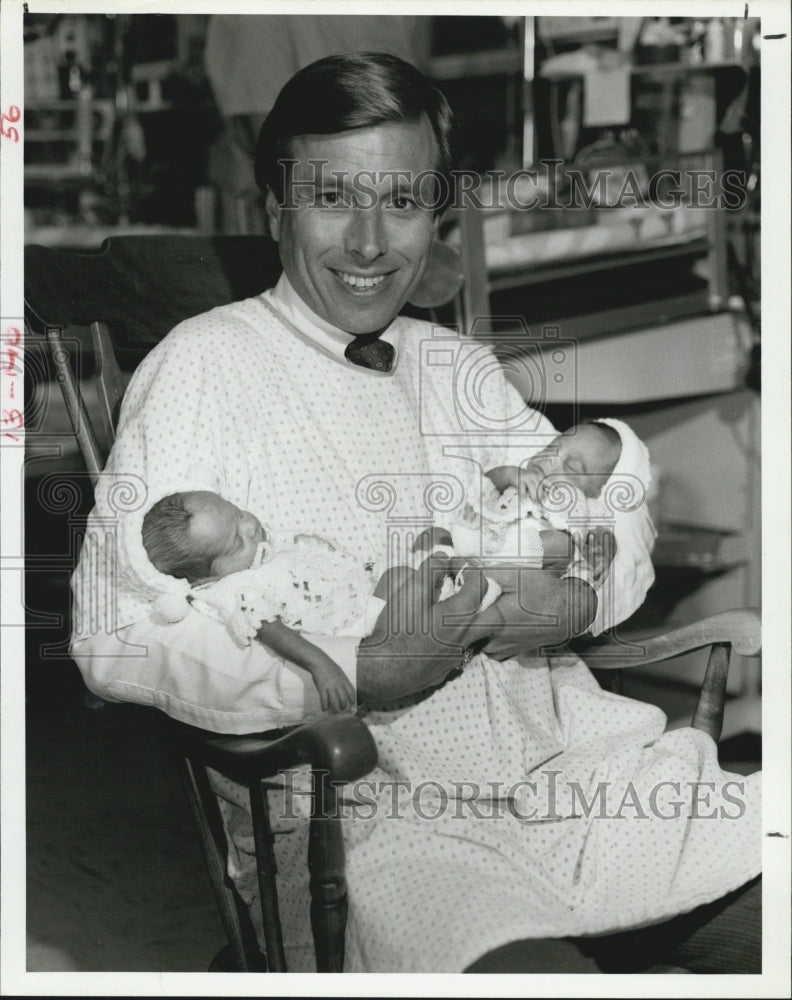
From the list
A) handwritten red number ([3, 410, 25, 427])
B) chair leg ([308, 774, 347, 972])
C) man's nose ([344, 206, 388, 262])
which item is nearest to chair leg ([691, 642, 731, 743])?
chair leg ([308, 774, 347, 972])

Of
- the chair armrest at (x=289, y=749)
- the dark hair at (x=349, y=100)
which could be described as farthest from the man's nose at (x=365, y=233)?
the chair armrest at (x=289, y=749)

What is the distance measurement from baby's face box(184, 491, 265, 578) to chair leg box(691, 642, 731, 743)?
765mm

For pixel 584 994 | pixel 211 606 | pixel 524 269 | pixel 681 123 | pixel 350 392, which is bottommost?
pixel 584 994

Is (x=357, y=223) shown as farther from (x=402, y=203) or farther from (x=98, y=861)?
(x=98, y=861)

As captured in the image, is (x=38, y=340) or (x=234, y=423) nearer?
(x=234, y=423)

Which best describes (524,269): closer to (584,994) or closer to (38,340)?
(38,340)

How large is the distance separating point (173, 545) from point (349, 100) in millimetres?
695

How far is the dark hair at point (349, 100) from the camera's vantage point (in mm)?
1754

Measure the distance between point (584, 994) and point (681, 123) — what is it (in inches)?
93.4

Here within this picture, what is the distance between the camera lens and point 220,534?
5.33ft

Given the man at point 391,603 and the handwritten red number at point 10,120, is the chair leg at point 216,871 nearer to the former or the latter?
the man at point 391,603

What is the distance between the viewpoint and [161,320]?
77.2 inches

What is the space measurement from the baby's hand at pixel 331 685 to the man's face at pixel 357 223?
1.87 ft

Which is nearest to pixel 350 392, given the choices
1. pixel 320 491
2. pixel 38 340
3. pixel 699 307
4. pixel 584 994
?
pixel 320 491
